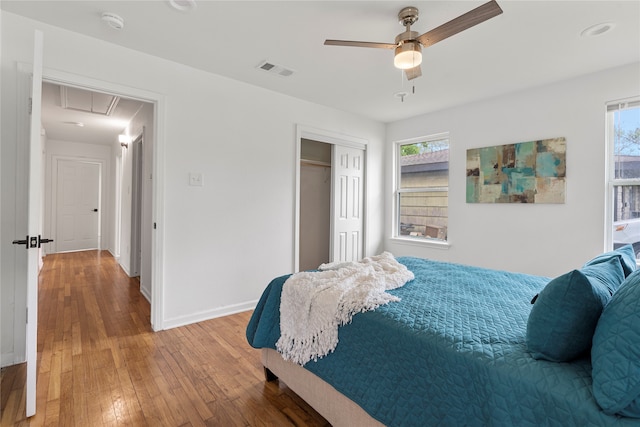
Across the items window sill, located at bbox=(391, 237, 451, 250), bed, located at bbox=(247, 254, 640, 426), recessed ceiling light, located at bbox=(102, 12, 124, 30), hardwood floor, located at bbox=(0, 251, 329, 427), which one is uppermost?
recessed ceiling light, located at bbox=(102, 12, 124, 30)

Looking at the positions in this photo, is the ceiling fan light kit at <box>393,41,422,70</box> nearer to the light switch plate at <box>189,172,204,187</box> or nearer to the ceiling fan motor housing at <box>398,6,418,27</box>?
the ceiling fan motor housing at <box>398,6,418,27</box>

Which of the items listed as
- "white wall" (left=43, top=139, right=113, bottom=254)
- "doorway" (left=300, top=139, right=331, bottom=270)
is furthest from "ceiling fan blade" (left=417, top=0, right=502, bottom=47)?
"white wall" (left=43, top=139, right=113, bottom=254)

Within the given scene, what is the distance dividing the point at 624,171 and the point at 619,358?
3.00 meters

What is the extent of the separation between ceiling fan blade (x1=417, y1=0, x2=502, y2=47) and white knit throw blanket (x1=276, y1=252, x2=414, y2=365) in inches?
58.1

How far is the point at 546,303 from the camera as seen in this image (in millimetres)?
1025

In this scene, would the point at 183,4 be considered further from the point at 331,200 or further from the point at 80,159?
the point at 80,159

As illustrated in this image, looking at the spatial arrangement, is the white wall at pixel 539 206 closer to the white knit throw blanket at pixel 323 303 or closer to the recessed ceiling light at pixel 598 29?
the recessed ceiling light at pixel 598 29

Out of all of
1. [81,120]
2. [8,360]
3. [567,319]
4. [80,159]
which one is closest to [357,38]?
[567,319]

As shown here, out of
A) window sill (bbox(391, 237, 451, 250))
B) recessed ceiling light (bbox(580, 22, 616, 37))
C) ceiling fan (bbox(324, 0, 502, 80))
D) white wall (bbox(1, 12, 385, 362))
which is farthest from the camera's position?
window sill (bbox(391, 237, 451, 250))

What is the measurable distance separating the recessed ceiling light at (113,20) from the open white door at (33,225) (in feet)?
1.84

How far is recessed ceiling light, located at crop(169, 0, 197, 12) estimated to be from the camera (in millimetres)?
1972

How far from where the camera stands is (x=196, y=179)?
2.99 meters

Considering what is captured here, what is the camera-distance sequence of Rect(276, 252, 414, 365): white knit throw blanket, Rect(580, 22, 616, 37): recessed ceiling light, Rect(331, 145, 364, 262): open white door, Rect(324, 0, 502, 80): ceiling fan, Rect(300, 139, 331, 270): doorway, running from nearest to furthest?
Rect(276, 252, 414, 365): white knit throw blanket < Rect(324, 0, 502, 80): ceiling fan < Rect(580, 22, 616, 37): recessed ceiling light < Rect(331, 145, 364, 262): open white door < Rect(300, 139, 331, 270): doorway

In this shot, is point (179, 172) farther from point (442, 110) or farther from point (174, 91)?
point (442, 110)
